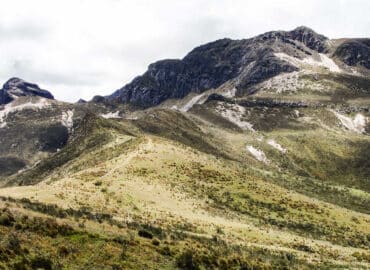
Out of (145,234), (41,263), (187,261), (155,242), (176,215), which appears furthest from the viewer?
(176,215)

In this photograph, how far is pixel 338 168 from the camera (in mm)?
171250

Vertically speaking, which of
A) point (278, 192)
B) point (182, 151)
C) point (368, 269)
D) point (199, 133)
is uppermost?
point (199, 133)

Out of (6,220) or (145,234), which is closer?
(6,220)

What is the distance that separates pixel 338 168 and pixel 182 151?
9925 centimetres

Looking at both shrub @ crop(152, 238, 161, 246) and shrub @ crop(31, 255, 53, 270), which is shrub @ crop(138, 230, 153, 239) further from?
shrub @ crop(31, 255, 53, 270)

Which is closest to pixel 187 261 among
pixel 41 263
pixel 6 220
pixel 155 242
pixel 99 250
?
pixel 155 242

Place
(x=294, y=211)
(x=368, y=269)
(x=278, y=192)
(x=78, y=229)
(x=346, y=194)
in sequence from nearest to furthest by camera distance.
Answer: (x=78, y=229)
(x=368, y=269)
(x=294, y=211)
(x=278, y=192)
(x=346, y=194)

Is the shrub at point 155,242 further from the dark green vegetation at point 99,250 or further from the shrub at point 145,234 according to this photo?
the shrub at point 145,234

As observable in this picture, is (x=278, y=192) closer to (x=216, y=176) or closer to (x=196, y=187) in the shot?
(x=216, y=176)

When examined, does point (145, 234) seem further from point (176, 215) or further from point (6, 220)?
point (176, 215)

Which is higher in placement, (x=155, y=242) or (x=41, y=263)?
(x=155, y=242)

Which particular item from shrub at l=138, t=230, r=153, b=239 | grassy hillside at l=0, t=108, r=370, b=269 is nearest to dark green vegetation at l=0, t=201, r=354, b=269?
shrub at l=138, t=230, r=153, b=239

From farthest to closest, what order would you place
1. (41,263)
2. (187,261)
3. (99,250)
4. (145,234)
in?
(145,234)
(187,261)
(99,250)
(41,263)

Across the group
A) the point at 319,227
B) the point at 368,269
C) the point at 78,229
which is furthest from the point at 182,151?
the point at 78,229
